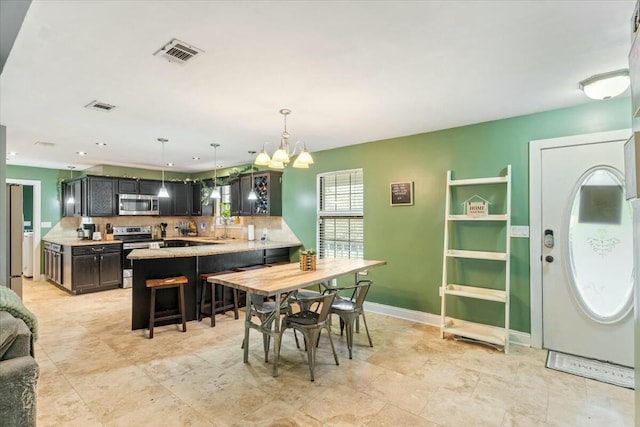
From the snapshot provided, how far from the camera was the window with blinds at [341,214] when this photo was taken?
4691 mm

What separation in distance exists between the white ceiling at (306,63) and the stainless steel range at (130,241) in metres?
2.75

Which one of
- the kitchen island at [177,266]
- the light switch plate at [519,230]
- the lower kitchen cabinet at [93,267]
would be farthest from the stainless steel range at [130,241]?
the light switch plate at [519,230]

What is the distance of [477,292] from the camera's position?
3.48 metres

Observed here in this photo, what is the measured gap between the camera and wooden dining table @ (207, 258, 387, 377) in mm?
2499

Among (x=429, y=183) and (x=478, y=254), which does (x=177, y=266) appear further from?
(x=478, y=254)

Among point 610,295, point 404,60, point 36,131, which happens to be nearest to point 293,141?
point 404,60

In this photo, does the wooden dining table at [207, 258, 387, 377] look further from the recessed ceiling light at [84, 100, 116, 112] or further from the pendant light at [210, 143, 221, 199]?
the pendant light at [210, 143, 221, 199]

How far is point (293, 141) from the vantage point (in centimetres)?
446

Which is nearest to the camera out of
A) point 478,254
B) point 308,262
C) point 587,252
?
point 587,252

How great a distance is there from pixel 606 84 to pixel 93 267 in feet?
23.7

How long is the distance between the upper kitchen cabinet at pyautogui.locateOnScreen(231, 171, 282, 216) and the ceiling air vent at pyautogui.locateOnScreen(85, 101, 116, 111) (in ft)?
8.96

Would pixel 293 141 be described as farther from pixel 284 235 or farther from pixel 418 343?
pixel 418 343

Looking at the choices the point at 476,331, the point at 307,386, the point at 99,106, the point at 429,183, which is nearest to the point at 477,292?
the point at 476,331

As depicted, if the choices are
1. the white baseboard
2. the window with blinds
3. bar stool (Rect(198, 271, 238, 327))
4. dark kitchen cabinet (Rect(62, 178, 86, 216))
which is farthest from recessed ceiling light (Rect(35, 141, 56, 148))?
the white baseboard
